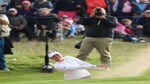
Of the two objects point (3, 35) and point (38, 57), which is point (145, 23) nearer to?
point (38, 57)

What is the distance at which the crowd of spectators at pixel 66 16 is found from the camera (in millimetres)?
19938

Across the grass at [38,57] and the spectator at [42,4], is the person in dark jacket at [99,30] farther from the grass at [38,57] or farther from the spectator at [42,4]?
the spectator at [42,4]

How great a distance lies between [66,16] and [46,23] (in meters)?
1.01

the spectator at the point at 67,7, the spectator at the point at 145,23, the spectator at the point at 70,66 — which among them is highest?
the spectator at the point at 67,7

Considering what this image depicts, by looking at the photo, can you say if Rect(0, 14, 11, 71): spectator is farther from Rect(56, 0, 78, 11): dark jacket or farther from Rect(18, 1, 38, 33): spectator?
Rect(56, 0, 78, 11): dark jacket

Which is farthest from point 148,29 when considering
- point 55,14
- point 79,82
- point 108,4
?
point 79,82

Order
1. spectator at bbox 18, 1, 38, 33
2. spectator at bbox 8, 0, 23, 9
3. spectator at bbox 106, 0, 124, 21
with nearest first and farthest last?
spectator at bbox 18, 1, 38, 33 < spectator at bbox 106, 0, 124, 21 < spectator at bbox 8, 0, 23, 9

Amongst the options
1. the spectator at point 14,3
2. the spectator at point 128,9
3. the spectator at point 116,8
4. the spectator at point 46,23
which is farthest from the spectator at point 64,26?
the spectator at point 128,9

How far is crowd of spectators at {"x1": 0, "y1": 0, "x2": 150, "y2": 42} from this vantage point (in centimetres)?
1994

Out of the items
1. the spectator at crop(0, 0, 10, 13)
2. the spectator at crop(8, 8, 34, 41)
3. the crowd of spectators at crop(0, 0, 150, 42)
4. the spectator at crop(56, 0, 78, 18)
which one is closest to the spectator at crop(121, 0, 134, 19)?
the crowd of spectators at crop(0, 0, 150, 42)

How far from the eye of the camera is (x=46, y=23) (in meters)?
20.0

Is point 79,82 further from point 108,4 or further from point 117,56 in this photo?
point 108,4

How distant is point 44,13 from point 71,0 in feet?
4.90

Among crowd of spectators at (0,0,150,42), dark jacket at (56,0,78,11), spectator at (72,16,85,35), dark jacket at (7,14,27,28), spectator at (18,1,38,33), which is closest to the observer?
dark jacket at (7,14,27,28)
